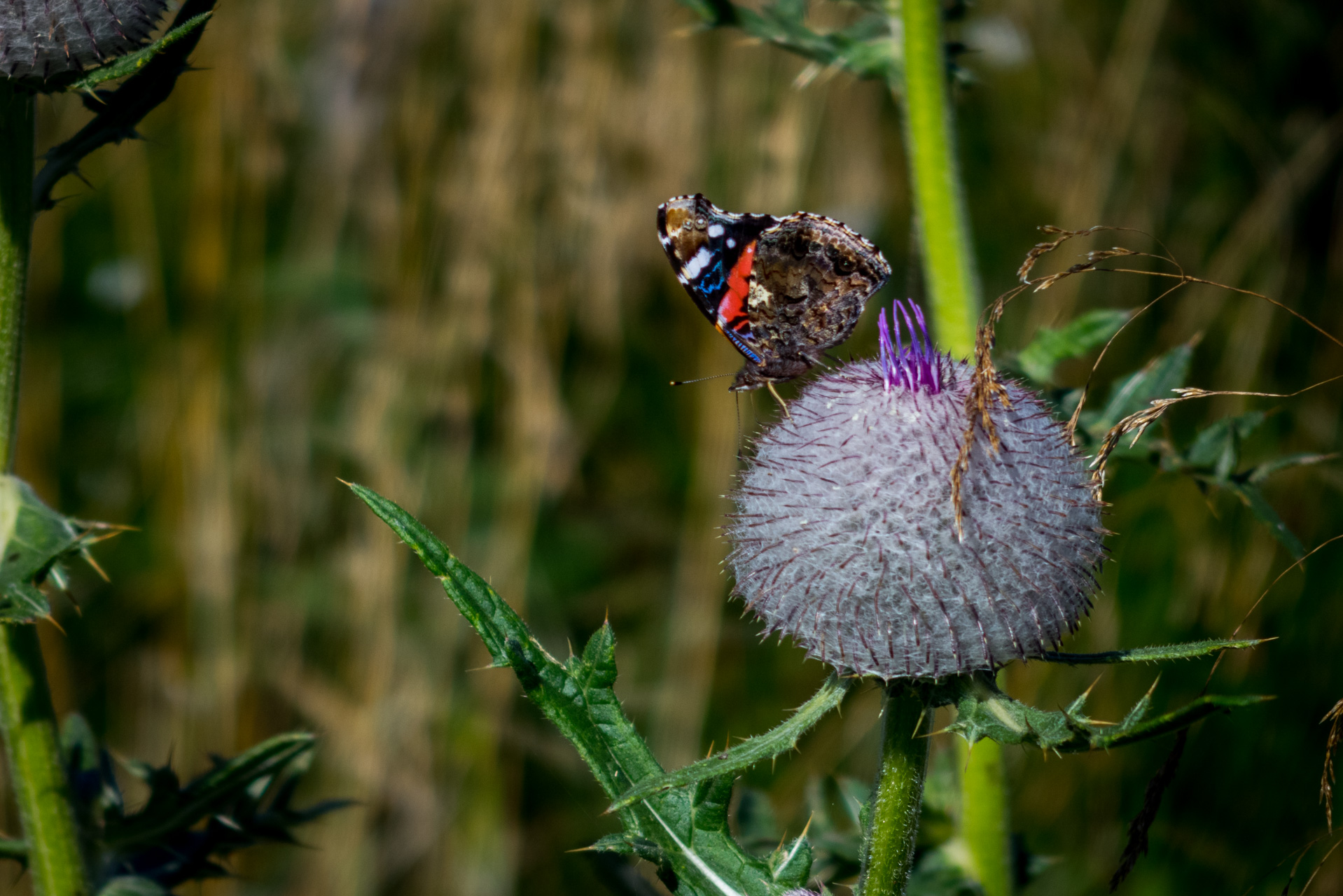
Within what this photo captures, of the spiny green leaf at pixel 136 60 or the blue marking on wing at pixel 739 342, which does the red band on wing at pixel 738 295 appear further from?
the spiny green leaf at pixel 136 60

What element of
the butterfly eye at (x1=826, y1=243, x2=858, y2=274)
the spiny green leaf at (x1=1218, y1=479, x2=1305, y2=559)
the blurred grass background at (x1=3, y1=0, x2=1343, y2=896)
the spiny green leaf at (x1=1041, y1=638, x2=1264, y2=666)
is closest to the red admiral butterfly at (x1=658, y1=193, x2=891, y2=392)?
the butterfly eye at (x1=826, y1=243, x2=858, y2=274)

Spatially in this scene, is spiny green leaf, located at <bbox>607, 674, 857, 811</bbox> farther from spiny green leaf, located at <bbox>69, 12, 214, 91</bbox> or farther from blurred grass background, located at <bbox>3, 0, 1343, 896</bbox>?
blurred grass background, located at <bbox>3, 0, 1343, 896</bbox>

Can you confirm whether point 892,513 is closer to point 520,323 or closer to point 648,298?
point 520,323

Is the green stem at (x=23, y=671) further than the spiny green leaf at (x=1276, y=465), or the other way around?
the spiny green leaf at (x=1276, y=465)

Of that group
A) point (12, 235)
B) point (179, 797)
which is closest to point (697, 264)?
point (12, 235)

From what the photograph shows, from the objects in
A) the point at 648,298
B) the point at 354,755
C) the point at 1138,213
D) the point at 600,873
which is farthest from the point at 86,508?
the point at 1138,213

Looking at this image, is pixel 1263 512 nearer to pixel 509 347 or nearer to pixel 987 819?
pixel 987 819

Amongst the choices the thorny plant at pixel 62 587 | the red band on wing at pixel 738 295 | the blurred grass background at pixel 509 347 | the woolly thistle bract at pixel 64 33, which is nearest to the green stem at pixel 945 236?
the red band on wing at pixel 738 295
